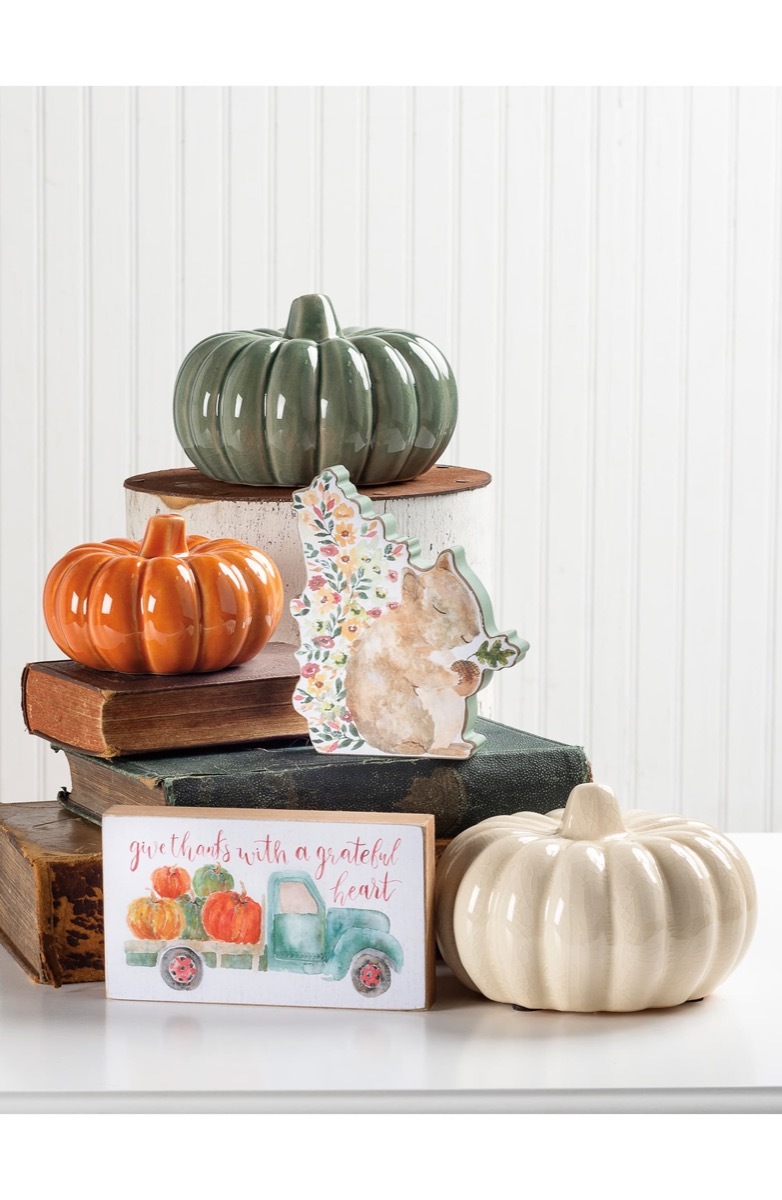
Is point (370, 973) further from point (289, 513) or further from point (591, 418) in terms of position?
point (591, 418)

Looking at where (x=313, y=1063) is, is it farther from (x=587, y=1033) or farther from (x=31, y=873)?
(x=31, y=873)

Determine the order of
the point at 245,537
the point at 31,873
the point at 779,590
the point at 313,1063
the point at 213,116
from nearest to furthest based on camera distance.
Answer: the point at 313,1063
the point at 31,873
the point at 245,537
the point at 213,116
the point at 779,590

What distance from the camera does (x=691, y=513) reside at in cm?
276

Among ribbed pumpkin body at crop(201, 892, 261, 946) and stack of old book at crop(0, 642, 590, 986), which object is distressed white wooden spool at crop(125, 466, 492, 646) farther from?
ribbed pumpkin body at crop(201, 892, 261, 946)

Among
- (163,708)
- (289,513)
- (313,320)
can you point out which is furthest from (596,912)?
(313,320)

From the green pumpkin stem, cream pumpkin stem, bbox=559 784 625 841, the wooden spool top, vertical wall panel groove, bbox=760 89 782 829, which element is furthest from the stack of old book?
Answer: vertical wall panel groove, bbox=760 89 782 829

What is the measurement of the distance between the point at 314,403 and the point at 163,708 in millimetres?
363

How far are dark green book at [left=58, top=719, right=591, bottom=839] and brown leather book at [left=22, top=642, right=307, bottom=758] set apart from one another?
14mm

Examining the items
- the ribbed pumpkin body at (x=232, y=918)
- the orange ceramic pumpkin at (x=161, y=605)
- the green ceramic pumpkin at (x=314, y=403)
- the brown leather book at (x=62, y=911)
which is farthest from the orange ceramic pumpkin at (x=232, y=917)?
the green ceramic pumpkin at (x=314, y=403)

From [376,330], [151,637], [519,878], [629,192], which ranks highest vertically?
[629,192]

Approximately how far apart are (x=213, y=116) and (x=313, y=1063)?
1.99m

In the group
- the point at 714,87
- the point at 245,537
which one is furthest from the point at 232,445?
the point at 714,87

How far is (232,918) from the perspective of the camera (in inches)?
42.7

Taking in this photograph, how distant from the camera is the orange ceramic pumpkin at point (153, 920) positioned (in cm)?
110
